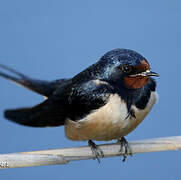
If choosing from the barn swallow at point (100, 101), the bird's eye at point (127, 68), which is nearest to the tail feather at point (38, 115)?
the barn swallow at point (100, 101)

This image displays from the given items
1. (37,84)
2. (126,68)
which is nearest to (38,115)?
(37,84)

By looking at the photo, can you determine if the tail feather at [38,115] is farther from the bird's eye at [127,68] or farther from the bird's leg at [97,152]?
the bird's eye at [127,68]

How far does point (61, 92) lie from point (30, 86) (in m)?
0.11

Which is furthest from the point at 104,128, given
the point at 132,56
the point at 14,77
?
the point at 14,77

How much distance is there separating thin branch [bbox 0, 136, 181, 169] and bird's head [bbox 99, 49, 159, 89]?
161 millimetres

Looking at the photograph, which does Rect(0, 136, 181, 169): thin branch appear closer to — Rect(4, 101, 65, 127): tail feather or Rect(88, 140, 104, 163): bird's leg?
Rect(88, 140, 104, 163): bird's leg

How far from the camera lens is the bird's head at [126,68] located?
120 cm

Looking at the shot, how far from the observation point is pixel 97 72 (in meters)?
1.26

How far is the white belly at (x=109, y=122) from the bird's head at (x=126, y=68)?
0.05 meters

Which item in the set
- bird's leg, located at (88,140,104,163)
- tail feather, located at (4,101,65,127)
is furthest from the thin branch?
tail feather, located at (4,101,65,127)

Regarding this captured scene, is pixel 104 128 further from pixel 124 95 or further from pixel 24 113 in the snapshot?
pixel 24 113

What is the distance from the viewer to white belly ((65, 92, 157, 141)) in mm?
1254

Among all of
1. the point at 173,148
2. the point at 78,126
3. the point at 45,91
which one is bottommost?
the point at 173,148

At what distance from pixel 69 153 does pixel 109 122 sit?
143mm
